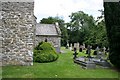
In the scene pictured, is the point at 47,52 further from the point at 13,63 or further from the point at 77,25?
the point at 77,25

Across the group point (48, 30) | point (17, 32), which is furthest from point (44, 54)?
point (48, 30)

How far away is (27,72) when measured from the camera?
1367cm

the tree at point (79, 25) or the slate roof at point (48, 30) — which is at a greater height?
the tree at point (79, 25)

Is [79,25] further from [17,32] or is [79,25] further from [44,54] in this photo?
[17,32]

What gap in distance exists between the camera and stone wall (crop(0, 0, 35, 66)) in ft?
52.6

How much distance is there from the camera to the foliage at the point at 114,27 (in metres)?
15.1

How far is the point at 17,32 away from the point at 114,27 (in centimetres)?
627

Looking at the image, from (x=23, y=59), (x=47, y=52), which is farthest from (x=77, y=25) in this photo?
(x=23, y=59)

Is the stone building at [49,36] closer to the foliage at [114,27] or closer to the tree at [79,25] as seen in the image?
the foliage at [114,27]

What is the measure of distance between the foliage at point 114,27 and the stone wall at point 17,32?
508 cm

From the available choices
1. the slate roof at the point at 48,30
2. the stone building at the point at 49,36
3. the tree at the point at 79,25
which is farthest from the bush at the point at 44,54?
A: the tree at the point at 79,25

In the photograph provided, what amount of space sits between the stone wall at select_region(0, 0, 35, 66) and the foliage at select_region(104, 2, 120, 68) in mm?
5081

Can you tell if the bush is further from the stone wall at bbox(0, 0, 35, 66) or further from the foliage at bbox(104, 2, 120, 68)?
the foliage at bbox(104, 2, 120, 68)

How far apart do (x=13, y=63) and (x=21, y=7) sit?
371cm
